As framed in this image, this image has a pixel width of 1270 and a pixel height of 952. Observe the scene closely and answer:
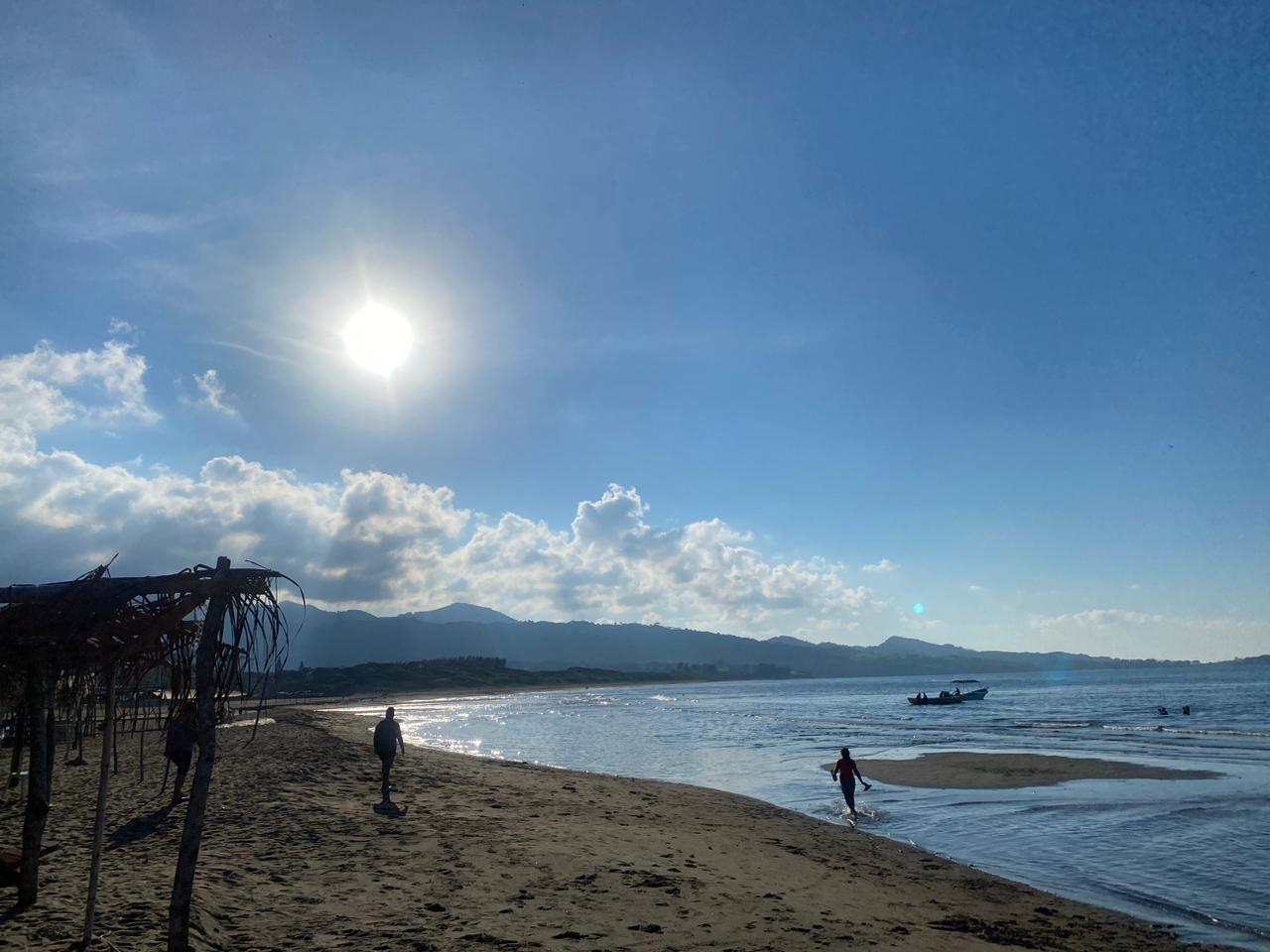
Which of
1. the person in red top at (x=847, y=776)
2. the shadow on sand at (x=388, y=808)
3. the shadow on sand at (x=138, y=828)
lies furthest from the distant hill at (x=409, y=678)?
the person in red top at (x=847, y=776)

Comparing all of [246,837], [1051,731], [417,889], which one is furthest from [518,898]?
[1051,731]

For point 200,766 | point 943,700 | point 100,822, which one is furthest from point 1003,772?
point 943,700

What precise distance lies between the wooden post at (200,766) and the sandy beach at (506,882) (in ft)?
2.46

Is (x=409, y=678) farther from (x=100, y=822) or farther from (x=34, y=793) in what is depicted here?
(x=100, y=822)

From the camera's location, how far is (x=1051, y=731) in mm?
44125

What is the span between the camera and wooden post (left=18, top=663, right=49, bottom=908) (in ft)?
25.7

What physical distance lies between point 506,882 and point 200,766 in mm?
4875

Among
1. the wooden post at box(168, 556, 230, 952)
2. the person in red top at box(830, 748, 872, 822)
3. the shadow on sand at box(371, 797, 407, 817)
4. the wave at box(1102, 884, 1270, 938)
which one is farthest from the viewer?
the person in red top at box(830, 748, 872, 822)

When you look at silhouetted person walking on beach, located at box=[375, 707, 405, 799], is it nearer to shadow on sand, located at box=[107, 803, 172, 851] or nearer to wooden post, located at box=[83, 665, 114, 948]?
shadow on sand, located at box=[107, 803, 172, 851]

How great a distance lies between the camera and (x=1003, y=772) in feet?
88.5

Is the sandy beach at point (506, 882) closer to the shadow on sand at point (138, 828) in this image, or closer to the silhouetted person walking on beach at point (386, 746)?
the shadow on sand at point (138, 828)

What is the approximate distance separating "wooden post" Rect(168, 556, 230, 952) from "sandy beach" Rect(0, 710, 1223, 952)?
29.5 inches

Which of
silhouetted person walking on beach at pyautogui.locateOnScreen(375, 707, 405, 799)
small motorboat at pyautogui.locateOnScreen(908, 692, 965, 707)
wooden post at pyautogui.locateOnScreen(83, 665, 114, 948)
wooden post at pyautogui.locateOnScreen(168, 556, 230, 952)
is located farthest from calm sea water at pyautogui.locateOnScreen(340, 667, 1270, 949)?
small motorboat at pyautogui.locateOnScreen(908, 692, 965, 707)

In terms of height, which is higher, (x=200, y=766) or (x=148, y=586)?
(x=148, y=586)
